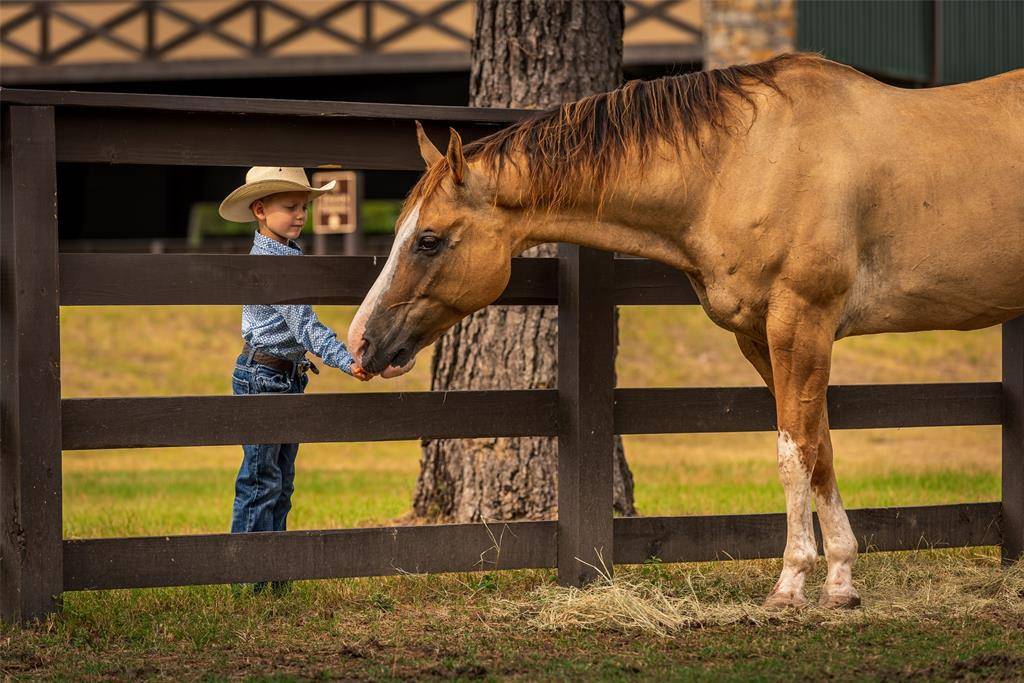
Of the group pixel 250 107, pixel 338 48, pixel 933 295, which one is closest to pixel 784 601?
pixel 933 295

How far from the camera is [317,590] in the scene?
15.8ft

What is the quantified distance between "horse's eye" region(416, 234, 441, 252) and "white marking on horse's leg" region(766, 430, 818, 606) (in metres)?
1.41

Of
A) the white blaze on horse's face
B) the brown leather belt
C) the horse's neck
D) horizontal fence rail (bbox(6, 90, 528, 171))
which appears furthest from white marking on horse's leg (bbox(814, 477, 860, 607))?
the brown leather belt

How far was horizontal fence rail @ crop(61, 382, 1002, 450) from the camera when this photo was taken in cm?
436

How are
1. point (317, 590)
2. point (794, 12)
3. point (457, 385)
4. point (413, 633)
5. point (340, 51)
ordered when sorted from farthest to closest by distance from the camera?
point (340, 51) < point (794, 12) < point (457, 385) < point (317, 590) < point (413, 633)

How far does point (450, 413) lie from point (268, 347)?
0.78 metres

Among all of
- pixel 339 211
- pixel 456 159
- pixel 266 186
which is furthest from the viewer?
pixel 339 211

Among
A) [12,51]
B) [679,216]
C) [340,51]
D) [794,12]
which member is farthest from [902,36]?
[679,216]

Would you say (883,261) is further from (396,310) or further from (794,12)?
(794,12)

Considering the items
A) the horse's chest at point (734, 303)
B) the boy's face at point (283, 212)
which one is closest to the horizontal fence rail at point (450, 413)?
the horse's chest at point (734, 303)

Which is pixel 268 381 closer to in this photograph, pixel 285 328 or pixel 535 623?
pixel 285 328

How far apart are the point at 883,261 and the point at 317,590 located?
247cm

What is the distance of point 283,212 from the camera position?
500 centimetres

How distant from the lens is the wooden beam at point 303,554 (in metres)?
4.34
